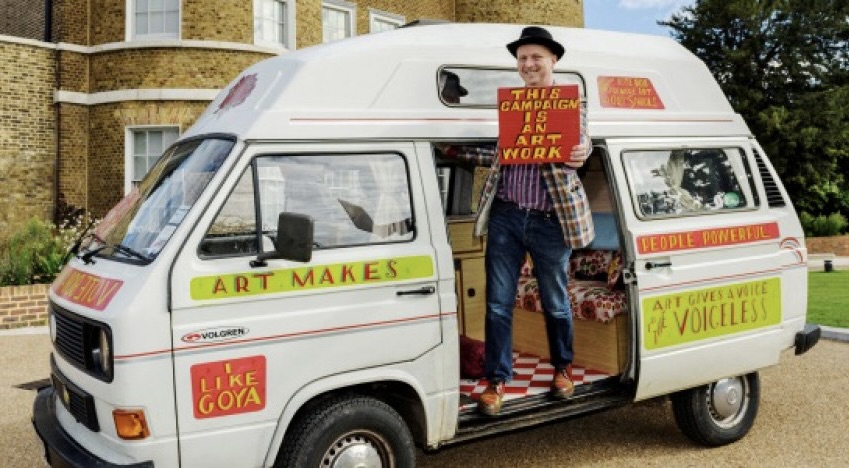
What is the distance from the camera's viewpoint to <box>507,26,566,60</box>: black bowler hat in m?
4.34

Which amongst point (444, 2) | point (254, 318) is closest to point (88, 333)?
point (254, 318)

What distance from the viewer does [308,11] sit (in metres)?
16.9

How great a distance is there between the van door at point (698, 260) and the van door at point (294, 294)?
1560 mm

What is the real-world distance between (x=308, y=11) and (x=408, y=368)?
14.3m

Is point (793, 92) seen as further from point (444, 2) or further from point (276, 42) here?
point (276, 42)

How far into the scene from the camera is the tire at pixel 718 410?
17.4 feet

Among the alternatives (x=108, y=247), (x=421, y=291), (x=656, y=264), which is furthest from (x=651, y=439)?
(x=108, y=247)

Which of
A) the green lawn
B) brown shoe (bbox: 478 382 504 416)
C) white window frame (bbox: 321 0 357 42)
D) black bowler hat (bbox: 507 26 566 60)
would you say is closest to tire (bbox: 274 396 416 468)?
brown shoe (bbox: 478 382 504 416)

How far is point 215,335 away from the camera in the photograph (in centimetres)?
347

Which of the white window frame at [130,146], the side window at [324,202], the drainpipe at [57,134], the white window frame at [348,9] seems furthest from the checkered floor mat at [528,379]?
the white window frame at [348,9]

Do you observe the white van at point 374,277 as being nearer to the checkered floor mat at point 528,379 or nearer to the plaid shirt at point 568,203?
the checkered floor mat at point 528,379

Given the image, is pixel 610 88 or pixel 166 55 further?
pixel 166 55

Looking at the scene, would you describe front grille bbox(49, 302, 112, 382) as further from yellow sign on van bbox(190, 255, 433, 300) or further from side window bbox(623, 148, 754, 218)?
side window bbox(623, 148, 754, 218)

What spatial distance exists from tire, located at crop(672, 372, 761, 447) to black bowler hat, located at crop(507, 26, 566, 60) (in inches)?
101
